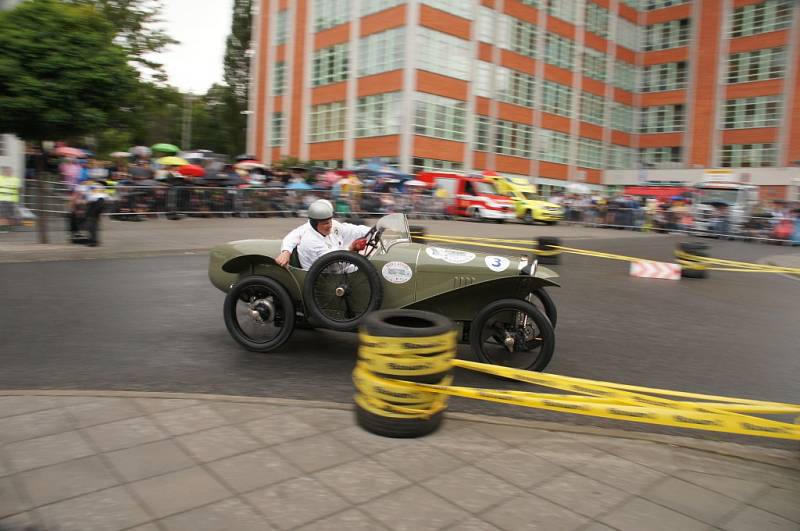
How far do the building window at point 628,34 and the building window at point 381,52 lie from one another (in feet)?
90.2

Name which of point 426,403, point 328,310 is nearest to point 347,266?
point 328,310

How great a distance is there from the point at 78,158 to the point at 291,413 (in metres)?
17.7

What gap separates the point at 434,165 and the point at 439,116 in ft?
10.8

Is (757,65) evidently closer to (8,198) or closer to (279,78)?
(279,78)

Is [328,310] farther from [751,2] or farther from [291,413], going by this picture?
[751,2]

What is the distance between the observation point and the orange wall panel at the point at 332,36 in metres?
44.3

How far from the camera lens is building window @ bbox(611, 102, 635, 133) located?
57812mm

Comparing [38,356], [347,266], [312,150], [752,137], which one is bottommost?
[38,356]

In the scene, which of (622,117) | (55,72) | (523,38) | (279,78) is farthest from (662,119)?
(55,72)

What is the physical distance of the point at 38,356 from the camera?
5719mm

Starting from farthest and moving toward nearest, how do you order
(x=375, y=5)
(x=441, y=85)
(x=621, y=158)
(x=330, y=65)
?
1. (x=621, y=158)
2. (x=330, y=65)
3. (x=375, y=5)
4. (x=441, y=85)

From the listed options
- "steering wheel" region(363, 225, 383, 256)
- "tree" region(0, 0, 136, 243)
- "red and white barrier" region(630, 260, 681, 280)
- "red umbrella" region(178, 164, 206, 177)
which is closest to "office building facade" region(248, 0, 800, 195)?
"red umbrella" region(178, 164, 206, 177)

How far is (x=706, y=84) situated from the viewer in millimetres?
54688

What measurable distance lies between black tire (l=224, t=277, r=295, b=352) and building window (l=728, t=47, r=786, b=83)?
56.8 metres
